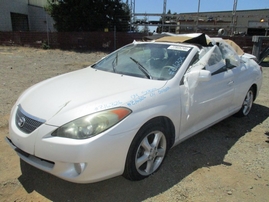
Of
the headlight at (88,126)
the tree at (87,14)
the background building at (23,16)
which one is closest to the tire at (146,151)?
the headlight at (88,126)

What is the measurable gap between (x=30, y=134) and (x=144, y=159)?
1.17m

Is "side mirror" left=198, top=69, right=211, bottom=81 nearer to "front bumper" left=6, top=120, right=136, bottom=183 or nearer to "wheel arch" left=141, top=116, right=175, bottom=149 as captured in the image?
"wheel arch" left=141, top=116, right=175, bottom=149

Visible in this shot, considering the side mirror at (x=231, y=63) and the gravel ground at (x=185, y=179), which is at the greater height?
the side mirror at (x=231, y=63)

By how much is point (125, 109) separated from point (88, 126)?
39 cm

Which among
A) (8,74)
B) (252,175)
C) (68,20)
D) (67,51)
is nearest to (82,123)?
(252,175)

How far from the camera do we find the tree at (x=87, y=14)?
59.0 feet

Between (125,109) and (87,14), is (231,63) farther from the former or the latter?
(87,14)

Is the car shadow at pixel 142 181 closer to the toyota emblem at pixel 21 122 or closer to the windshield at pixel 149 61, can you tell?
the toyota emblem at pixel 21 122

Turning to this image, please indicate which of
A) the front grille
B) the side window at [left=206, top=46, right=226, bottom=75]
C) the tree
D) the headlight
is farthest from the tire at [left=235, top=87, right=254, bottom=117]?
the tree

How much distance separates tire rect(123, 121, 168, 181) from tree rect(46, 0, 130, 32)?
56.0 feet

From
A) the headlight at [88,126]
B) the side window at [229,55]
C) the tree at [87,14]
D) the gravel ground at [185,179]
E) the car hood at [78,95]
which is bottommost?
the gravel ground at [185,179]

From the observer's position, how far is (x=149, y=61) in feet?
10.7

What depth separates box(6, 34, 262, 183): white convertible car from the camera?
2139 mm

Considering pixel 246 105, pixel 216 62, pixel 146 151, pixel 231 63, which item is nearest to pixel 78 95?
pixel 146 151
